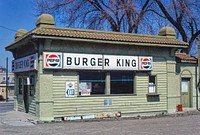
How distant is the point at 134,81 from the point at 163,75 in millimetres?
2243

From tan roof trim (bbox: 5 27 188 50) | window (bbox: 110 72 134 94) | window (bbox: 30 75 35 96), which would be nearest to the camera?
tan roof trim (bbox: 5 27 188 50)

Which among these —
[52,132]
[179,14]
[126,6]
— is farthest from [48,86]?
[179,14]

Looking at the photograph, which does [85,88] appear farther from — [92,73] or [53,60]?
[53,60]

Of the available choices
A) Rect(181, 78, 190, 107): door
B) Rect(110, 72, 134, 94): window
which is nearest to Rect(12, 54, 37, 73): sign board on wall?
Rect(110, 72, 134, 94): window

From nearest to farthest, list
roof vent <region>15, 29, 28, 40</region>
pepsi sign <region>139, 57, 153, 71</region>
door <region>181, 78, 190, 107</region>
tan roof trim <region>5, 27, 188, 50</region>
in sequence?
tan roof trim <region>5, 27, 188, 50</region>, pepsi sign <region>139, 57, 153, 71</region>, roof vent <region>15, 29, 28, 40</region>, door <region>181, 78, 190, 107</region>

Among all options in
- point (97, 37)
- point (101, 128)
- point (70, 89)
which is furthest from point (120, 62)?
point (101, 128)

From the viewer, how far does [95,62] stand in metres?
17.3

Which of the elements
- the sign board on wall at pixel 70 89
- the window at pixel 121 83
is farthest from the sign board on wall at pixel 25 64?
the window at pixel 121 83

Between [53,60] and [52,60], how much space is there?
5 centimetres

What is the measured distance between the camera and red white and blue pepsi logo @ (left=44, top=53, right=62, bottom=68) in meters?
15.9

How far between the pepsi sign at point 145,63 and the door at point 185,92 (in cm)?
442

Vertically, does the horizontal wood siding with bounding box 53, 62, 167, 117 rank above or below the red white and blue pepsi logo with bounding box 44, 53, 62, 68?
below

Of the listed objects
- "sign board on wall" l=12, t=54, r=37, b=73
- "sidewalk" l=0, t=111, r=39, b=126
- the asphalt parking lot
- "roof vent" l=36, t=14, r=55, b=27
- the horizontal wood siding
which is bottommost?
the asphalt parking lot

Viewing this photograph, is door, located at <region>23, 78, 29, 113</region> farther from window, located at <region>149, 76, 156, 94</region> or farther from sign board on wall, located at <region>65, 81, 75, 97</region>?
window, located at <region>149, 76, 156, 94</region>
